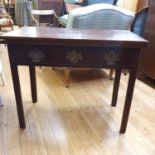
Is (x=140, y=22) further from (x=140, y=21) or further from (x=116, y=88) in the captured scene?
(x=116, y=88)

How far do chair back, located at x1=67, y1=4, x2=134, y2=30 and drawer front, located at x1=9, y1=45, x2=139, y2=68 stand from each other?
797 mm

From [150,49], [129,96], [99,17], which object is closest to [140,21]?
[150,49]

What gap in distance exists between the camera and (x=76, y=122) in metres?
1.52

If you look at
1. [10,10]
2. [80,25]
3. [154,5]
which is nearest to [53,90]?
[80,25]

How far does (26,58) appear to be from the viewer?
115cm

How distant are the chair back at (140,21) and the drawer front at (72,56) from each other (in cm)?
130

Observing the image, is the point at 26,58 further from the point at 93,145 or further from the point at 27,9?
the point at 27,9

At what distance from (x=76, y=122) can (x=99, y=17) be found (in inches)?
41.1

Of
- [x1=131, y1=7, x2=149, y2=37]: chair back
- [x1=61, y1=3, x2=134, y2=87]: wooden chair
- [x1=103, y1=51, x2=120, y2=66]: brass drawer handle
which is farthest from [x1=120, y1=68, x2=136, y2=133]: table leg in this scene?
[x1=131, y1=7, x2=149, y2=37]: chair back

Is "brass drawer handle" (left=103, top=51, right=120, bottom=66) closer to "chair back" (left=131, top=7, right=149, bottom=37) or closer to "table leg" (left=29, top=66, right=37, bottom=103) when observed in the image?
"table leg" (left=29, top=66, right=37, bottom=103)

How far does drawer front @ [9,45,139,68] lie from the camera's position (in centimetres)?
113

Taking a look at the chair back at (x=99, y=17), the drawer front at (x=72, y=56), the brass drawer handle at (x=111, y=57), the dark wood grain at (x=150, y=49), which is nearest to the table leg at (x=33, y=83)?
the drawer front at (x=72, y=56)

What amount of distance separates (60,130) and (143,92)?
1062 millimetres

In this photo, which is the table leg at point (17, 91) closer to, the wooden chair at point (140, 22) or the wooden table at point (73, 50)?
the wooden table at point (73, 50)
